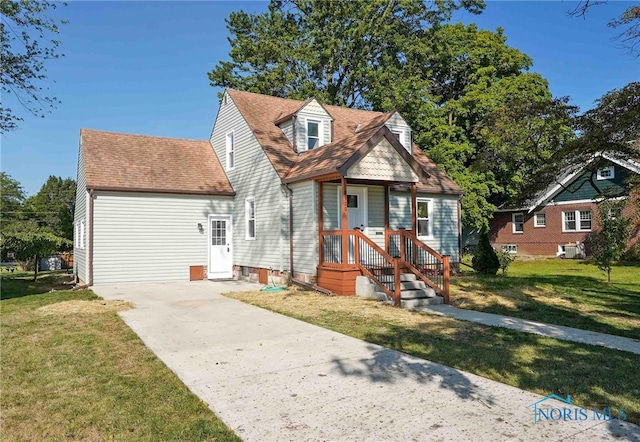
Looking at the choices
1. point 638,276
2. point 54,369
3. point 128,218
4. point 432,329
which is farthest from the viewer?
point 638,276

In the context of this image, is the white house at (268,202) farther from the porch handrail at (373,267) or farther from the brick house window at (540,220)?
the brick house window at (540,220)

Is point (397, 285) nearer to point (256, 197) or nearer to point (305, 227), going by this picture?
point (305, 227)

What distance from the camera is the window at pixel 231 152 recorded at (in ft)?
57.7

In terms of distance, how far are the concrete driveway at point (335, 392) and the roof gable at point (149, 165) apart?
29.1ft

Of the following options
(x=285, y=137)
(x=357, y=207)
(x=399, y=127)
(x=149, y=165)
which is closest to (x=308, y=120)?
(x=285, y=137)

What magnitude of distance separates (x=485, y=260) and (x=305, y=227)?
25.1 feet

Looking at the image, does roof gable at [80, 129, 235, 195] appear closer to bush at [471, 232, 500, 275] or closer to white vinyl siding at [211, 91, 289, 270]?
white vinyl siding at [211, 91, 289, 270]

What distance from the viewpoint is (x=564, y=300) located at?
10789 millimetres

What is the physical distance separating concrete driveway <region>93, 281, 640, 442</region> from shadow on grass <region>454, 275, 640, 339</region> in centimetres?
416

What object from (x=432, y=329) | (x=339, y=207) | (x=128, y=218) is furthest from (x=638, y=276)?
(x=128, y=218)

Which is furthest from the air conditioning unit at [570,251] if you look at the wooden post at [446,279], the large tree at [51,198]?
the large tree at [51,198]

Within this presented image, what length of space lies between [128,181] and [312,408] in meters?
13.4

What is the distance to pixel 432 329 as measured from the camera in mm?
7734

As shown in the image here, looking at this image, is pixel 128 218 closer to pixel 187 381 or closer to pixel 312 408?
pixel 187 381
